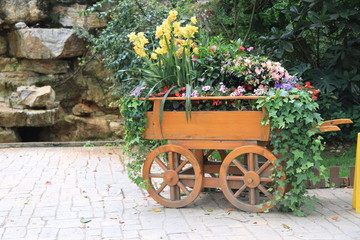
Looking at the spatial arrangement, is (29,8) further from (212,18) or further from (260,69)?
(260,69)

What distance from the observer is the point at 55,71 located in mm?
12430

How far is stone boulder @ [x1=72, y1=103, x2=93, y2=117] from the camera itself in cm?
1255

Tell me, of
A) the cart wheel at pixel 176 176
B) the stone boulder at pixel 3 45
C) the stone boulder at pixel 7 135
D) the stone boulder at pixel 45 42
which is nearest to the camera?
the cart wheel at pixel 176 176

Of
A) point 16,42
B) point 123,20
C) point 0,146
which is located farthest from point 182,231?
point 16,42

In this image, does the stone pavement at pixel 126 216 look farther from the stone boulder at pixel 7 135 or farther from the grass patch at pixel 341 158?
the stone boulder at pixel 7 135

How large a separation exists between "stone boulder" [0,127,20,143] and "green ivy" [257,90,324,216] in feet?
27.3

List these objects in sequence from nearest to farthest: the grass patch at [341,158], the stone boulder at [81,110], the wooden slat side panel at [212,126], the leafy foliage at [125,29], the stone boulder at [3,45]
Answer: the wooden slat side panel at [212,126] < the grass patch at [341,158] < the leafy foliage at [125,29] < the stone boulder at [3,45] < the stone boulder at [81,110]

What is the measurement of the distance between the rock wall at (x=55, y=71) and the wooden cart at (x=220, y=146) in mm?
6982

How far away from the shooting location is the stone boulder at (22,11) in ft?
38.7

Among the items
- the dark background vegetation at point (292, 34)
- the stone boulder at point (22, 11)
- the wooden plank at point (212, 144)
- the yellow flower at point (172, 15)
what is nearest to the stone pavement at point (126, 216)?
the wooden plank at point (212, 144)

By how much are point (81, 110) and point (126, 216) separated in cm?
824

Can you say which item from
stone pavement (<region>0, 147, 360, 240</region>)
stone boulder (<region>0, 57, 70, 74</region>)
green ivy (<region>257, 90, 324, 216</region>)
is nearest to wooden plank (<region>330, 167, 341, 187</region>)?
stone pavement (<region>0, 147, 360, 240</region>)

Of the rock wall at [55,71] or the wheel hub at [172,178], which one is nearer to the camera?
the wheel hub at [172,178]

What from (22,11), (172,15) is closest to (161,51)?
(172,15)
